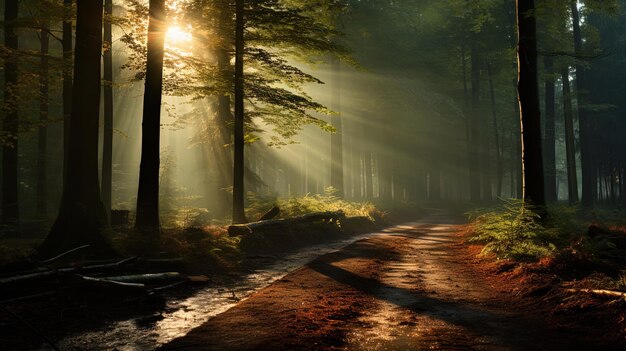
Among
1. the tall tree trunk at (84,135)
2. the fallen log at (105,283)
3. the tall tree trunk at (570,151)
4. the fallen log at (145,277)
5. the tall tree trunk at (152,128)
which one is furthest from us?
the tall tree trunk at (570,151)

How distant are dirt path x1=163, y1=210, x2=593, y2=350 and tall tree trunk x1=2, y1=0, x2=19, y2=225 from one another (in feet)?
39.6

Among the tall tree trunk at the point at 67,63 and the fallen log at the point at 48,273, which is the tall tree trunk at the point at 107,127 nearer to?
the tall tree trunk at the point at 67,63

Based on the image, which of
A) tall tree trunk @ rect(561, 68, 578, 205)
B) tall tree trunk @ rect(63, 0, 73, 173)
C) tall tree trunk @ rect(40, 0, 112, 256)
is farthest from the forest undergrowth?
tall tree trunk @ rect(561, 68, 578, 205)

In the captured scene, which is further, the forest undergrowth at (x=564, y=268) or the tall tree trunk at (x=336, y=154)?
the tall tree trunk at (x=336, y=154)

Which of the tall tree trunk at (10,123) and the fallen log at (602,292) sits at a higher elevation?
the tall tree trunk at (10,123)

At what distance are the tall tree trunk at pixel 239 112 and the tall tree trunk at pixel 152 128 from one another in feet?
12.2

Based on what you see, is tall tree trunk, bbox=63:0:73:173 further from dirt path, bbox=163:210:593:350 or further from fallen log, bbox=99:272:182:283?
dirt path, bbox=163:210:593:350

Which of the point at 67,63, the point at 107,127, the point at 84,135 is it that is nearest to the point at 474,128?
the point at 107,127

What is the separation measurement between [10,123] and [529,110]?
17.6 metres

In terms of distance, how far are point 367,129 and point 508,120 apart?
18.5 meters

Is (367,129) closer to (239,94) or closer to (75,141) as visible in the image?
(239,94)

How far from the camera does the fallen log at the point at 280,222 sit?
45.1 feet

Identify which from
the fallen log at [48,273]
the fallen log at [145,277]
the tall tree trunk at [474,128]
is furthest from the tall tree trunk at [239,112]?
the tall tree trunk at [474,128]

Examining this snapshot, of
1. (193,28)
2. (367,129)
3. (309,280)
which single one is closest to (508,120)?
(367,129)
